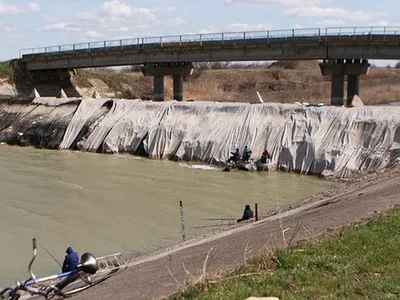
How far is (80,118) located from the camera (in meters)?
42.4

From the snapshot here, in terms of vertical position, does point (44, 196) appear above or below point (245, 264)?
below

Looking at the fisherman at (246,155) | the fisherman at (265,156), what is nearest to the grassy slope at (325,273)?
the fisherman at (265,156)

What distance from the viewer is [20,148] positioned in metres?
42.4

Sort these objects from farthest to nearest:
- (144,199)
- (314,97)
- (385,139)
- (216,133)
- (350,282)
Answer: (314,97), (216,133), (385,139), (144,199), (350,282)

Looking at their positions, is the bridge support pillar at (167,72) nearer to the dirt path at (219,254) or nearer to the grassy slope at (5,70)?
the grassy slope at (5,70)

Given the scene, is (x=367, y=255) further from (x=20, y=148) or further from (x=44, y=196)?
(x=20, y=148)

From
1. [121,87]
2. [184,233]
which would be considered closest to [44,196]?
[184,233]

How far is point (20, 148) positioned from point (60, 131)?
336cm

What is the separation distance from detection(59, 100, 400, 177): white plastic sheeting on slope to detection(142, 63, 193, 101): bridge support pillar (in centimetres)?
1061

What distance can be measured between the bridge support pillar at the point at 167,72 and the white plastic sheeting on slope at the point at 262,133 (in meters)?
10.6

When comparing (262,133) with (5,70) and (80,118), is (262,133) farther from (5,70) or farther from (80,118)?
(5,70)

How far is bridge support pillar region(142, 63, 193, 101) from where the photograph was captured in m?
51.9

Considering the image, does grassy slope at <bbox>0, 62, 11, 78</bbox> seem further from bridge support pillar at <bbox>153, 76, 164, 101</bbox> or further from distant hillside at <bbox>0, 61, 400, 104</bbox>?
bridge support pillar at <bbox>153, 76, 164, 101</bbox>

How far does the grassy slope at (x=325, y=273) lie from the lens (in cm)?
707
